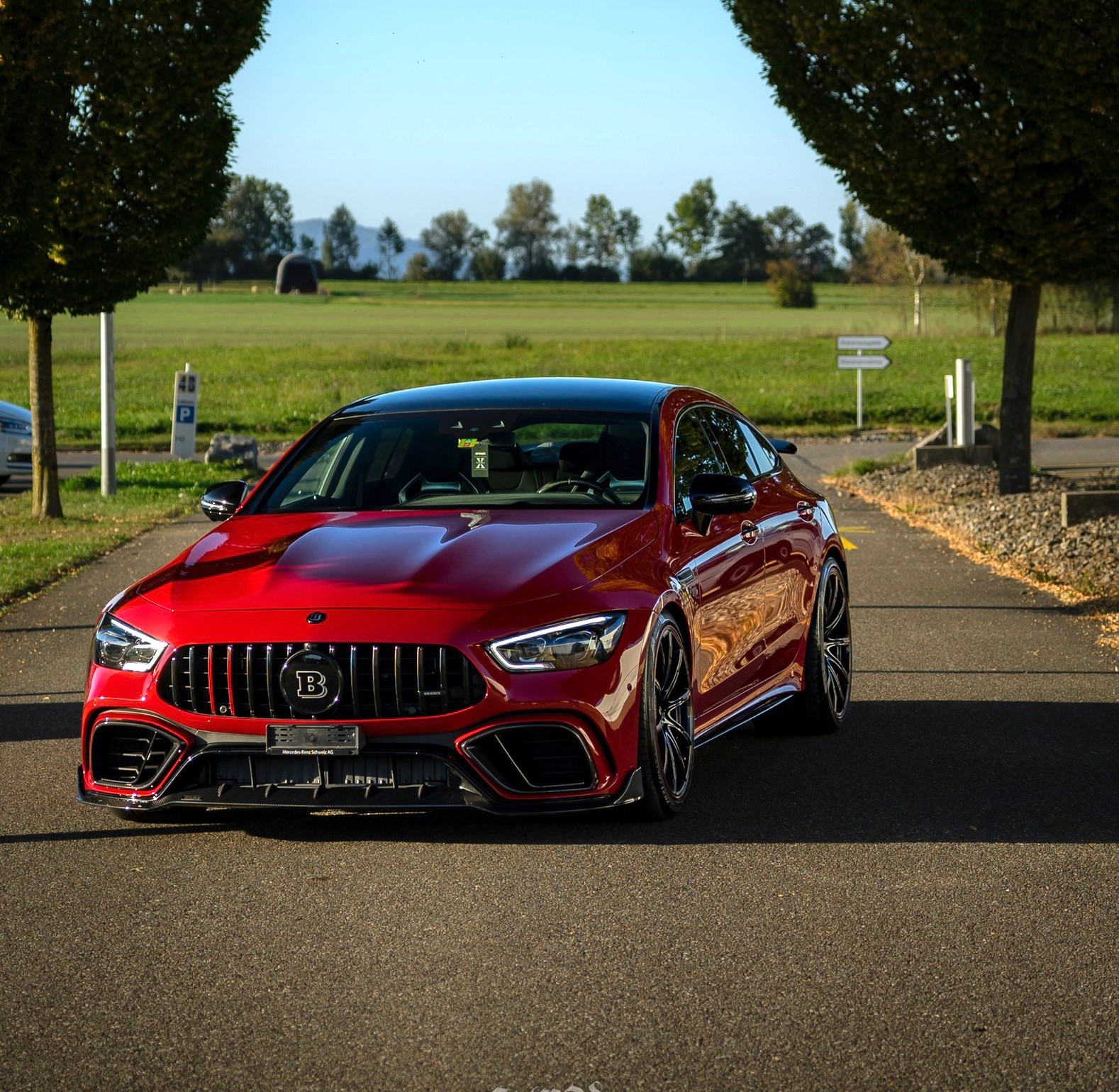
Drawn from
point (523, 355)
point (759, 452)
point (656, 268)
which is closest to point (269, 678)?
point (759, 452)

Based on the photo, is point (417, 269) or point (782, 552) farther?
point (417, 269)

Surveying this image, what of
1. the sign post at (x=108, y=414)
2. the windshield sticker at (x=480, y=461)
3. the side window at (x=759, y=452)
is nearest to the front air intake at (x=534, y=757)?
the windshield sticker at (x=480, y=461)

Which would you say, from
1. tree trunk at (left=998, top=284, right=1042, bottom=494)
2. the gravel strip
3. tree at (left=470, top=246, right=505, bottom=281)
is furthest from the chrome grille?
tree at (left=470, top=246, right=505, bottom=281)

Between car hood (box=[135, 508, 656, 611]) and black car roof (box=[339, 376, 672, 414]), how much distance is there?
0.73 metres

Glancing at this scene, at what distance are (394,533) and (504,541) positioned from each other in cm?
44

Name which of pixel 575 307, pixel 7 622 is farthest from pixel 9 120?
pixel 575 307

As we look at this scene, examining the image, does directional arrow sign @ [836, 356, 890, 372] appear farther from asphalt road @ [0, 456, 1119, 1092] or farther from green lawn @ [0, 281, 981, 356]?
green lawn @ [0, 281, 981, 356]

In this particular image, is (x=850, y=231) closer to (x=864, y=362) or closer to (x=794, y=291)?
(x=794, y=291)

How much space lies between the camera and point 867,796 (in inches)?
278

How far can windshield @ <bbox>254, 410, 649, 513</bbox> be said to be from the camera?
738 cm

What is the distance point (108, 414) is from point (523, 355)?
1723 inches

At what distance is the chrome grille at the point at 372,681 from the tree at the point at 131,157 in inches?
451

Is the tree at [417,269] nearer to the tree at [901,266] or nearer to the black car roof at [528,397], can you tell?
the tree at [901,266]

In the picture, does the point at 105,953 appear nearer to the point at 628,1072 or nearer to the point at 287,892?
the point at 287,892
